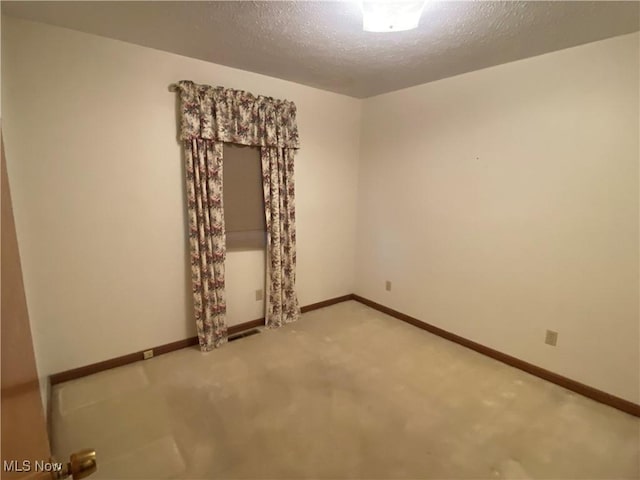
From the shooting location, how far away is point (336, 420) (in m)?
2.04

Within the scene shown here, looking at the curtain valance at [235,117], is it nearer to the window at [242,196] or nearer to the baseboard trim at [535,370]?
the window at [242,196]

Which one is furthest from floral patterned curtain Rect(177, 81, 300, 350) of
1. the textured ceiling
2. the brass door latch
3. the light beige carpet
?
the brass door latch

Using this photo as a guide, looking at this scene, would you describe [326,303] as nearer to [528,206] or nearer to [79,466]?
[528,206]

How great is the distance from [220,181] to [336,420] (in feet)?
6.41

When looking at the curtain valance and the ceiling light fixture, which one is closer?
the ceiling light fixture

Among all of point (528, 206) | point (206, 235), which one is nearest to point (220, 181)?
point (206, 235)

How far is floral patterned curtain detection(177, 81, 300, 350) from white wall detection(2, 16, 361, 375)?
131mm

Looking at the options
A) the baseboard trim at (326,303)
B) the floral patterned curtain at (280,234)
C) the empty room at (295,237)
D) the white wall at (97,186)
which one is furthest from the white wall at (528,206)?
the white wall at (97,186)

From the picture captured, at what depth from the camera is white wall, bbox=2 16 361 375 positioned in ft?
6.79

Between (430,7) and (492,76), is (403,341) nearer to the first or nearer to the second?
(492,76)

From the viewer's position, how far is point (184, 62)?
254 centimetres

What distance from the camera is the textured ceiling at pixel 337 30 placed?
1.79 metres

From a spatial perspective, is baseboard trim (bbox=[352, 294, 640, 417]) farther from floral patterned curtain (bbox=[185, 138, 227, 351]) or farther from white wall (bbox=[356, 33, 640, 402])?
floral patterned curtain (bbox=[185, 138, 227, 351])

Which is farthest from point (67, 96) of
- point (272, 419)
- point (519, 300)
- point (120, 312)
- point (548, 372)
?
point (548, 372)
